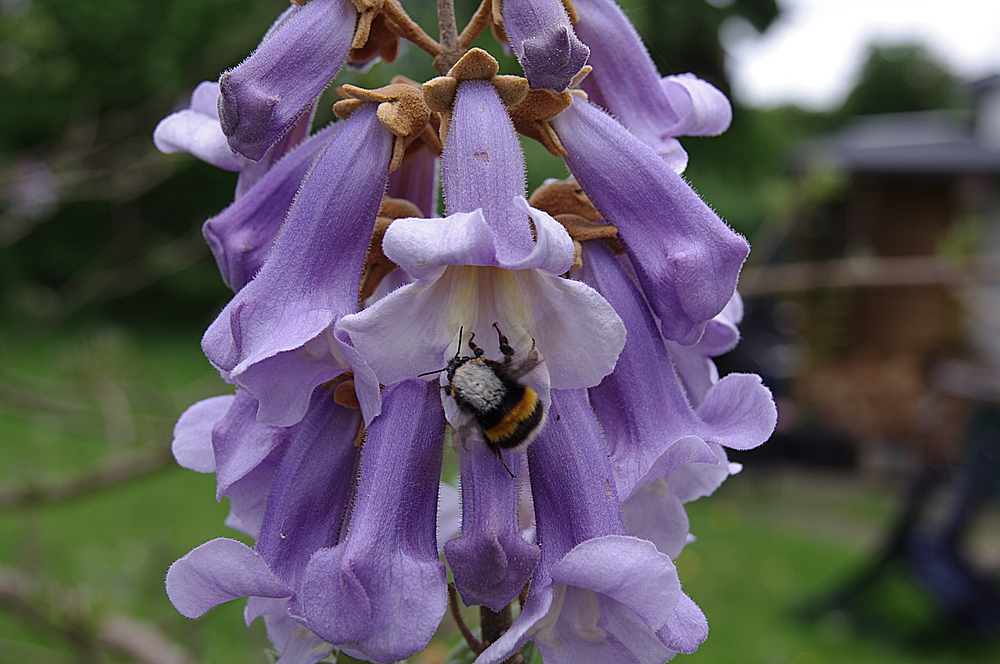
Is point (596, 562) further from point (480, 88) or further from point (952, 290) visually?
point (952, 290)

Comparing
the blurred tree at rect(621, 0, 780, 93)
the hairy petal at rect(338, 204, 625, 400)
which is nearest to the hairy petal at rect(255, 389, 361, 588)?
the hairy petal at rect(338, 204, 625, 400)

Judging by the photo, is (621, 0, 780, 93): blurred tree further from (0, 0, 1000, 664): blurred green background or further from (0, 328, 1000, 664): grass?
(0, 328, 1000, 664): grass

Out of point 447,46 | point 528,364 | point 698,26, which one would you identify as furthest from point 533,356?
point 698,26

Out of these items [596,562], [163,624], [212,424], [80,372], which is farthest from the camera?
[80,372]

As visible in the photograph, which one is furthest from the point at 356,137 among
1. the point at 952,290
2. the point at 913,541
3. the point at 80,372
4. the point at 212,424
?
the point at 913,541

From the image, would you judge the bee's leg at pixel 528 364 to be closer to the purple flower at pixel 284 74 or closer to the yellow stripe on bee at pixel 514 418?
the yellow stripe on bee at pixel 514 418

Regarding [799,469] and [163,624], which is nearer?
[163,624]

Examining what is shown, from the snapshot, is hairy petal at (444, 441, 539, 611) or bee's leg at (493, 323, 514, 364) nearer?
hairy petal at (444, 441, 539, 611)

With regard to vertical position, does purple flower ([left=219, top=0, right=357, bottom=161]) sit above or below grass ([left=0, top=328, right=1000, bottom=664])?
above
